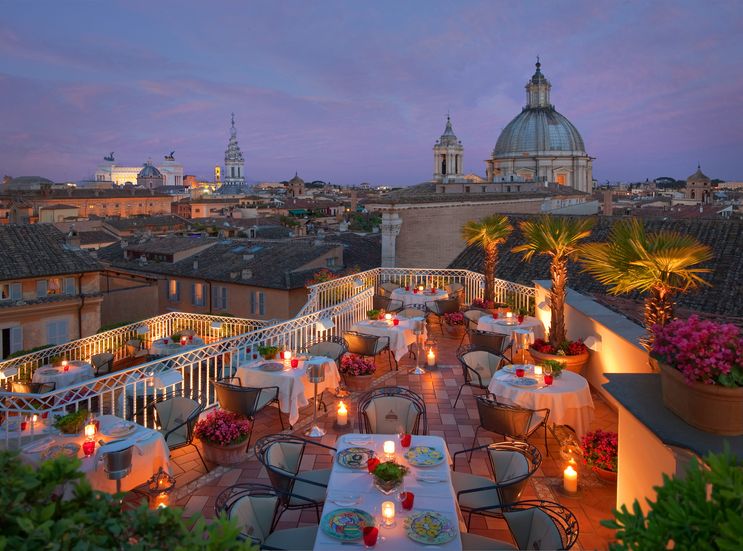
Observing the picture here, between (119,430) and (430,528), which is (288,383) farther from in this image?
(430,528)

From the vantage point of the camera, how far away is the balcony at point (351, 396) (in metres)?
5.94

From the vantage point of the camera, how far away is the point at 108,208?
303 ft

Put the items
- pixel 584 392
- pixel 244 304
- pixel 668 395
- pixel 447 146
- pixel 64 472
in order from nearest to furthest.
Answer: pixel 64 472, pixel 668 395, pixel 584 392, pixel 244 304, pixel 447 146

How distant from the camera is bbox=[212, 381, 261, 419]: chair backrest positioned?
733 centimetres

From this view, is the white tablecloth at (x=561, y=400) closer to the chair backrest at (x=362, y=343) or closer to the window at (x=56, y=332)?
the chair backrest at (x=362, y=343)

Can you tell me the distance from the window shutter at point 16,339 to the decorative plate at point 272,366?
2037 centimetres

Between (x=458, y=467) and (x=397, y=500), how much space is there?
2.51 m

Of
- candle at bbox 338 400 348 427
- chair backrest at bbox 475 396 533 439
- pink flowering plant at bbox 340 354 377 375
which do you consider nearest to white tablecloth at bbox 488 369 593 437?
chair backrest at bbox 475 396 533 439

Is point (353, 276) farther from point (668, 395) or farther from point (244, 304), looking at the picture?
point (244, 304)

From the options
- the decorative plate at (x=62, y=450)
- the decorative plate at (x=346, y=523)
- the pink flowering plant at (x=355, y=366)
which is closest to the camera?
the decorative plate at (x=346, y=523)

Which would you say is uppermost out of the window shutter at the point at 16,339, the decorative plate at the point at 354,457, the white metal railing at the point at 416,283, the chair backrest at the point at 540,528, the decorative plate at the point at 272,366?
the white metal railing at the point at 416,283

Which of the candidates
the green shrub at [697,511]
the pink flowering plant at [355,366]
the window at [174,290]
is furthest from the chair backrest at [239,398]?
the window at [174,290]

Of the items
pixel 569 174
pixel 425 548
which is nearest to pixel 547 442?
pixel 425 548

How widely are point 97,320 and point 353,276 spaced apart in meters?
17.5
